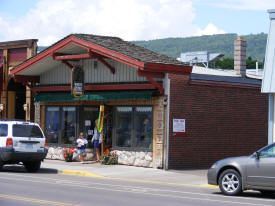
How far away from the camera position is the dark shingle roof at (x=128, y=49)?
872 inches

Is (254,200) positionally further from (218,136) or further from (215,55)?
(215,55)

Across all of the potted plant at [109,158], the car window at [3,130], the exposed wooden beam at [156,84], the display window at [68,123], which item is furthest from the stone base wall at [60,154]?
the car window at [3,130]

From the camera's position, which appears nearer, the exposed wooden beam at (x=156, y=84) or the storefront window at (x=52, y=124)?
the exposed wooden beam at (x=156, y=84)

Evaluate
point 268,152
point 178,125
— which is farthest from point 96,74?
point 268,152

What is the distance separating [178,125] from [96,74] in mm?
4910

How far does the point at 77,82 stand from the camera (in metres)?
25.0

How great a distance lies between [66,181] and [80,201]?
17.3 feet

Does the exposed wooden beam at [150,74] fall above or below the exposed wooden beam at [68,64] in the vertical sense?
below

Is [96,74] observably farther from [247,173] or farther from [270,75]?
[247,173]

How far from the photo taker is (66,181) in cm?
1791

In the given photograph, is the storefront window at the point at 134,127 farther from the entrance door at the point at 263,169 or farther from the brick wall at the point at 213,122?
the entrance door at the point at 263,169

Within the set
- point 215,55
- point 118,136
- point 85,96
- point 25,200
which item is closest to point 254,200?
point 25,200

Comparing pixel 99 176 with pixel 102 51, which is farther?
pixel 102 51

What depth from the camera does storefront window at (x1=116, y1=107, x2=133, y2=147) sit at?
2377 cm
